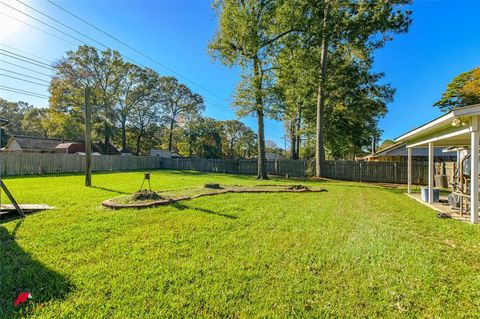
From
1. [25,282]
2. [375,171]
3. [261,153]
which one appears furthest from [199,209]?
[375,171]

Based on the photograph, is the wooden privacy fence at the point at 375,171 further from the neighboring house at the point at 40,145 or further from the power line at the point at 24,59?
the neighboring house at the point at 40,145

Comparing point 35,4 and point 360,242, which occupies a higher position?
point 35,4

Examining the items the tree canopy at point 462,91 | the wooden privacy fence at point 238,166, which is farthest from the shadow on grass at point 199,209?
the tree canopy at point 462,91

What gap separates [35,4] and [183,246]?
13366 millimetres

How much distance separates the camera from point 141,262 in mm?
2607

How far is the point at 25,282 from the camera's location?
2.17m

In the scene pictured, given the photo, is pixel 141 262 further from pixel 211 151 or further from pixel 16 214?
pixel 211 151

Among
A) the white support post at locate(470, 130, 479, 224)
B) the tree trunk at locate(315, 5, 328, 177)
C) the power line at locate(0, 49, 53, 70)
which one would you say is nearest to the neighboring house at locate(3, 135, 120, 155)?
the power line at locate(0, 49, 53, 70)

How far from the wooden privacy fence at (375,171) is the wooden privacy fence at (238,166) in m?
2.31

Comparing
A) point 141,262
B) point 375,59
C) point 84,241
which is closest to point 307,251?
point 141,262

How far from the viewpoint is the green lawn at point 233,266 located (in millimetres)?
1896

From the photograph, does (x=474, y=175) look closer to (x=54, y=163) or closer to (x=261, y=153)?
(x=261, y=153)

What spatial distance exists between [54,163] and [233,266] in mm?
18786

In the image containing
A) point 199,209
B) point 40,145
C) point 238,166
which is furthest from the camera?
point 40,145
